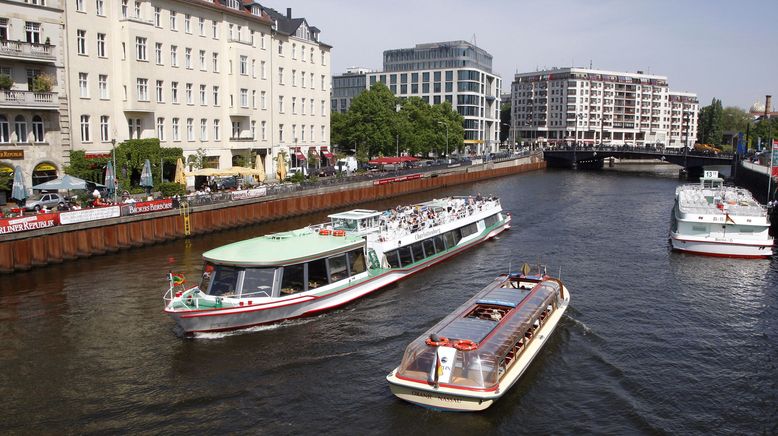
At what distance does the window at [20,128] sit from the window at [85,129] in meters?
5.09

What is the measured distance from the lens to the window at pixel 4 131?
49844 mm

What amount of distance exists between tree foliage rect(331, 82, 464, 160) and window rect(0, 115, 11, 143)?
53267 millimetres

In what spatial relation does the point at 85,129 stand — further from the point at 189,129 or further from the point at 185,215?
the point at 185,215

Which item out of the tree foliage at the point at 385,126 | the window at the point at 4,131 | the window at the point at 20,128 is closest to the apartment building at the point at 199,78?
the window at the point at 20,128

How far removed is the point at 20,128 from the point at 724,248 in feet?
180

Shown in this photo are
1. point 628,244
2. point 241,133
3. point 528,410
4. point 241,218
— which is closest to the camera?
point 528,410

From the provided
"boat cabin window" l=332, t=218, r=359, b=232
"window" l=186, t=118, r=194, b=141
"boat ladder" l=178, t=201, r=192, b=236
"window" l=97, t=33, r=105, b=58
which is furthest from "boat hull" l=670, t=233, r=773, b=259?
"window" l=97, t=33, r=105, b=58

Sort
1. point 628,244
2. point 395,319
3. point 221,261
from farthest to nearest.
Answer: point 628,244
point 395,319
point 221,261

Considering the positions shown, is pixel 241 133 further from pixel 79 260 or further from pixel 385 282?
pixel 385 282

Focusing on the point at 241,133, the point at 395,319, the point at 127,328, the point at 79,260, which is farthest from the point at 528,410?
the point at 241,133

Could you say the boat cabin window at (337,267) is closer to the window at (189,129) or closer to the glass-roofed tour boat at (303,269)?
the glass-roofed tour boat at (303,269)

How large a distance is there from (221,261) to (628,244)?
34539 mm

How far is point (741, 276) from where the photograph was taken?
39906mm

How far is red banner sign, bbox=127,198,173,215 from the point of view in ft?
150
